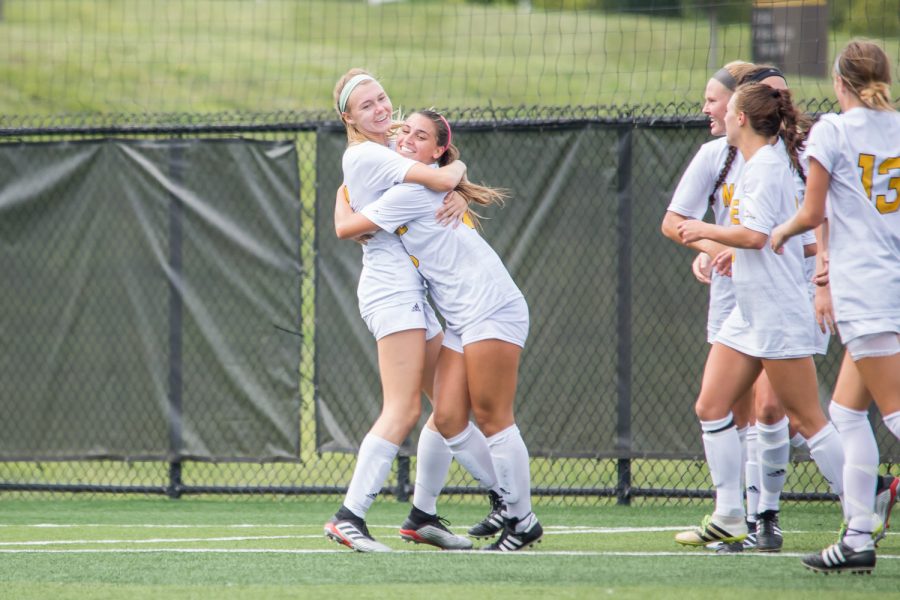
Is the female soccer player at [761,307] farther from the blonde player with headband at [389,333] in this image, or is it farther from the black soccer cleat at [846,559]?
the blonde player with headband at [389,333]

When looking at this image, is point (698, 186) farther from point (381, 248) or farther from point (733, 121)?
point (381, 248)

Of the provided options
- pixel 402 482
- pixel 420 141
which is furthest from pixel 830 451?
pixel 402 482

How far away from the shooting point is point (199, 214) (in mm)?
8453

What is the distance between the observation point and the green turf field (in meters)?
4.38

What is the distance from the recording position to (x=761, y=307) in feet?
16.9

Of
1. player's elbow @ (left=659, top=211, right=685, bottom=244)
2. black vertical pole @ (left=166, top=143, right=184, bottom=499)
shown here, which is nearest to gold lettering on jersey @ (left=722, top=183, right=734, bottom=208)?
player's elbow @ (left=659, top=211, right=685, bottom=244)

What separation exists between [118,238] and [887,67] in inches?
222

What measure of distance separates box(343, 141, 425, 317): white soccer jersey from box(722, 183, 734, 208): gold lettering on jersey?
55.5 inches

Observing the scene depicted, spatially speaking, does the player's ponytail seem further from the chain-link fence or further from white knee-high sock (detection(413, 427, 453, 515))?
the chain-link fence

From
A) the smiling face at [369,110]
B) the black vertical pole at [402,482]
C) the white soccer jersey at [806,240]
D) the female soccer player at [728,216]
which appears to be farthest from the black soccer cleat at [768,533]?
the black vertical pole at [402,482]

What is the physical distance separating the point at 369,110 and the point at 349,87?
0.14m

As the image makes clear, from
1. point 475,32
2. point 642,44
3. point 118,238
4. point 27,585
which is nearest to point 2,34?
point 475,32

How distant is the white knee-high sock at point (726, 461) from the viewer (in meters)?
5.39

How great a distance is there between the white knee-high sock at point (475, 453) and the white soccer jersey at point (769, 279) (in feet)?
3.98
